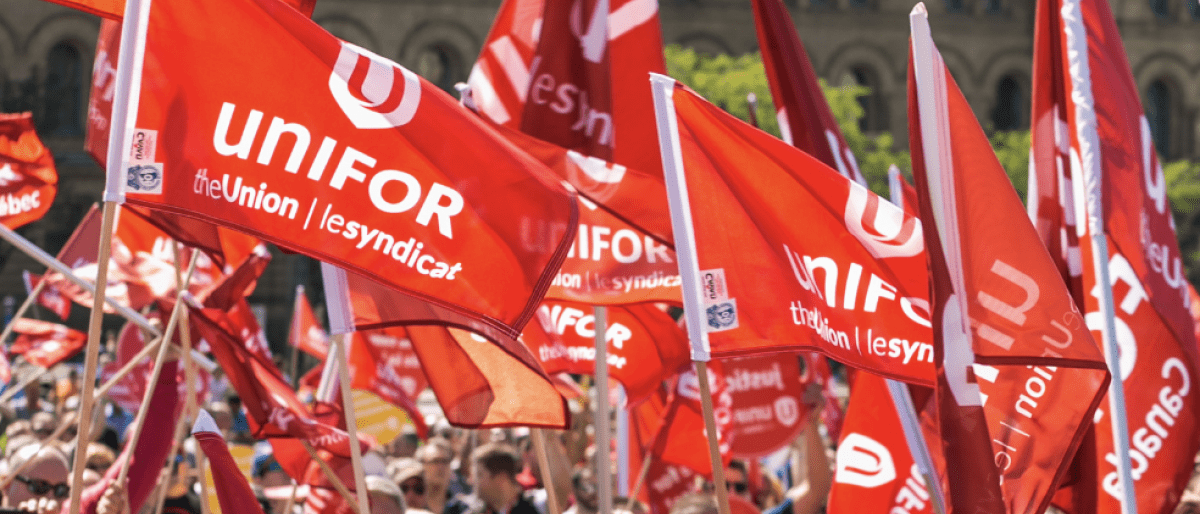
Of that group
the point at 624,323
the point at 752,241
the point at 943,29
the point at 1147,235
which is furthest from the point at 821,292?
the point at 943,29

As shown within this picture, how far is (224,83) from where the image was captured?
13.4 feet

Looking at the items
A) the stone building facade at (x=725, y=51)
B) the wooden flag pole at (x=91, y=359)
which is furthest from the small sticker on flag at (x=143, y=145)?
the stone building facade at (x=725, y=51)

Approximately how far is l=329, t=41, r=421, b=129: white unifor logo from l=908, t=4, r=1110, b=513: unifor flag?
4.60ft

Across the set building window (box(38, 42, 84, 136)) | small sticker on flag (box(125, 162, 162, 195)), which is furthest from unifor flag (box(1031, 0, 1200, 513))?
building window (box(38, 42, 84, 136))

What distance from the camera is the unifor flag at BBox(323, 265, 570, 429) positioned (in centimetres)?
480

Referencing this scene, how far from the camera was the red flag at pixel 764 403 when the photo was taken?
327 inches

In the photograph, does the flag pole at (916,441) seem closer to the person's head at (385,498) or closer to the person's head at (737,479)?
the person's head at (385,498)

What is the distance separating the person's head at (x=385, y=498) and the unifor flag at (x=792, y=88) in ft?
6.73

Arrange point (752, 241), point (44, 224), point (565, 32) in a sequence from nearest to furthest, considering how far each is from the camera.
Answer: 1. point (752, 241)
2. point (565, 32)
3. point (44, 224)

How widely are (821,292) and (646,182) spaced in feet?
4.09

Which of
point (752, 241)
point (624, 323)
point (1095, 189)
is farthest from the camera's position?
point (624, 323)

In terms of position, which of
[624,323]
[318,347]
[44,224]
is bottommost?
[44,224]

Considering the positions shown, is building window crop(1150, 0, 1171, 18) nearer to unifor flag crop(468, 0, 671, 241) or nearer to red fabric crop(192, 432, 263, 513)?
unifor flag crop(468, 0, 671, 241)

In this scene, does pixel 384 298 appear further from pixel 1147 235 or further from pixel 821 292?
pixel 1147 235
